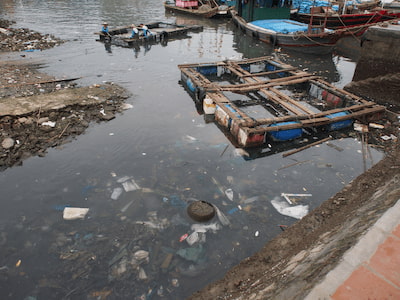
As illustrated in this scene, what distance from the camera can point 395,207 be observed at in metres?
2.67

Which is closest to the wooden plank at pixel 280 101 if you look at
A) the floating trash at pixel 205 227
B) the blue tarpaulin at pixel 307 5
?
the floating trash at pixel 205 227

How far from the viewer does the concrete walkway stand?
1843 mm

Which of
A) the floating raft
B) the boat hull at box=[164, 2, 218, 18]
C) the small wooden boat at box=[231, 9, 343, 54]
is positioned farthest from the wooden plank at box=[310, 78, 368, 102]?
the boat hull at box=[164, 2, 218, 18]

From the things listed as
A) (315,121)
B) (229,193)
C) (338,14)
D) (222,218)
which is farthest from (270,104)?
(338,14)

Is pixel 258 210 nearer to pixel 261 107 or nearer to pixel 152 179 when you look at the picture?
pixel 152 179

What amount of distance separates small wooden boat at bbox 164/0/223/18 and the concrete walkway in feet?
87.1

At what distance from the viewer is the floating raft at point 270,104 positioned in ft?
19.8

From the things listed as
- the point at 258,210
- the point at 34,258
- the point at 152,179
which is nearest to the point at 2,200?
the point at 34,258

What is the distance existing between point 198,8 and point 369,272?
29.6 m

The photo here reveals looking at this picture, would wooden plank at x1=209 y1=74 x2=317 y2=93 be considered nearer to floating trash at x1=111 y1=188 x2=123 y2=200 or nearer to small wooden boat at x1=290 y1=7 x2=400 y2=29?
floating trash at x1=111 y1=188 x2=123 y2=200

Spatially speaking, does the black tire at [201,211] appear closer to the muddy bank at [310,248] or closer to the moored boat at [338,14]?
the muddy bank at [310,248]

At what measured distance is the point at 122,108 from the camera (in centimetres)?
750

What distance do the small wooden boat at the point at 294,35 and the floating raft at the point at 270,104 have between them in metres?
4.07

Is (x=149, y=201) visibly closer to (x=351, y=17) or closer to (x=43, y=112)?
(x=43, y=112)
